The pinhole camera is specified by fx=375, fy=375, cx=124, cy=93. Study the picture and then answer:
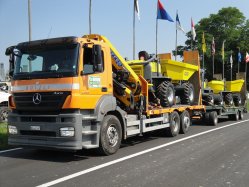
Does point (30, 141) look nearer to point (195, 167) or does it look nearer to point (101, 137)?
point (101, 137)

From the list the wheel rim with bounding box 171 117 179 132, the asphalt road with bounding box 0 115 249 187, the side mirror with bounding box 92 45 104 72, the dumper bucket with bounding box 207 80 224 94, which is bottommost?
the asphalt road with bounding box 0 115 249 187

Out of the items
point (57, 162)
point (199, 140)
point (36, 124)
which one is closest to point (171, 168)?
point (57, 162)

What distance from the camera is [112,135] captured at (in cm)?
924

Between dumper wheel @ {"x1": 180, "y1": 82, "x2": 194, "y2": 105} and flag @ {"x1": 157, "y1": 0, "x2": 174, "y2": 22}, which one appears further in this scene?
flag @ {"x1": 157, "y1": 0, "x2": 174, "y2": 22}

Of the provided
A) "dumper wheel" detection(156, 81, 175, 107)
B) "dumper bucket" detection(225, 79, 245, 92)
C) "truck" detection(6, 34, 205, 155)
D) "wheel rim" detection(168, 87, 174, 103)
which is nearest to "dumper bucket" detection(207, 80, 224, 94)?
"dumper bucket" detection(225, 79, 245, 92)

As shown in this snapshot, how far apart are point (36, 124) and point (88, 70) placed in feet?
5.59

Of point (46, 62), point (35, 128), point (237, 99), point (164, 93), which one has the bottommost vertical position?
point (35, 128)

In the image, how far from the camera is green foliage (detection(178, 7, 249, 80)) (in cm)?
5988

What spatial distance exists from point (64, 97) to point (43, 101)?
0.55 m

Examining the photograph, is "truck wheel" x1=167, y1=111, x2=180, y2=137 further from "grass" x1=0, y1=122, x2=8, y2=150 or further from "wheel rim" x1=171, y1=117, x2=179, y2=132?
"grass" x1=0, y1=122, x2=8, y2=150

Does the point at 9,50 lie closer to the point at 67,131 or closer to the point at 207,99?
the point at 67,131

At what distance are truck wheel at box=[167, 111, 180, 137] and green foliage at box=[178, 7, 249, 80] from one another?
47040mm

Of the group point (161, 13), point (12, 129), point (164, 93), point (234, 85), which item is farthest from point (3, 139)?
point (161, 13)

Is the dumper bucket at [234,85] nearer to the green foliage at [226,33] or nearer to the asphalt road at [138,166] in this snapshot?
the asphalt road at [138,166]
